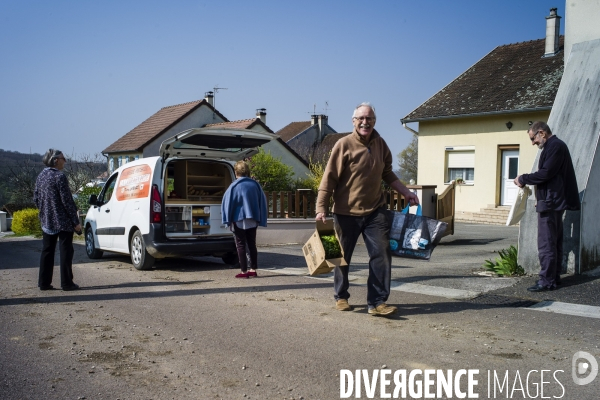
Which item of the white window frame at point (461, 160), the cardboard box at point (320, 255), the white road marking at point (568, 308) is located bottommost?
the white road marking at point (568, 308)

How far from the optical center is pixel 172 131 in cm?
4191

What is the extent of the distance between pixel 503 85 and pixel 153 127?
26.8 meters

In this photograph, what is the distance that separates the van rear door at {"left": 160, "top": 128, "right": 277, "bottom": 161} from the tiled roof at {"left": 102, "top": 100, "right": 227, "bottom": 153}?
31.7 metres

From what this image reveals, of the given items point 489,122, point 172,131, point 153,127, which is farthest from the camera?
point 153,127

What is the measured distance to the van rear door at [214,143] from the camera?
30.3ft

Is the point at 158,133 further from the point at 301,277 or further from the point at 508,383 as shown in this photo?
the point at 508,383

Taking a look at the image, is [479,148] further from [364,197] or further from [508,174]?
[364,197]

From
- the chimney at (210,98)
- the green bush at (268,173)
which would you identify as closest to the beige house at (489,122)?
the green bush at (268,173)

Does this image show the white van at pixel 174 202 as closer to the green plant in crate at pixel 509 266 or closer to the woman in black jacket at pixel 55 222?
the woman in black jacket at pixel 55 222

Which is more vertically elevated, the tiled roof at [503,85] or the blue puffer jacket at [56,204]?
the tiled roof at [503,85]

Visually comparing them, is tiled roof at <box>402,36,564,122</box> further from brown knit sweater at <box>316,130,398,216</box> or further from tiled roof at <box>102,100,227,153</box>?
tiled roof at <box>102,100,227,153</box>

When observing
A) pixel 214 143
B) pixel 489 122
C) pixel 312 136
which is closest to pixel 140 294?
pixel 214 143

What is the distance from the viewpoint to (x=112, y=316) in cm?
614

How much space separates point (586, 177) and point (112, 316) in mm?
6027
